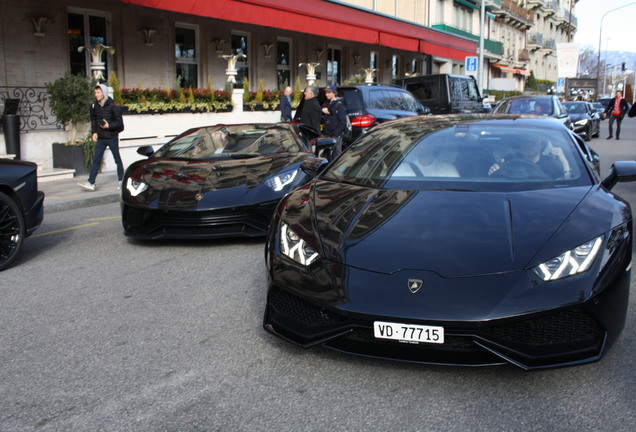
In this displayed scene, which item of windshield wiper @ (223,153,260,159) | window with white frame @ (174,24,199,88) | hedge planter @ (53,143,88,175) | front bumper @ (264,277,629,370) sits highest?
window with white frame @ (174,24,199,88)

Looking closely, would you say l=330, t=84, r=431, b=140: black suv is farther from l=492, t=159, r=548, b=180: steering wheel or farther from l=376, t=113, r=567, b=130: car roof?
l=492, t=159, r=548, b=180: steering wheel

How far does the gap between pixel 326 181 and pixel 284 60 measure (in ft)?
65.3

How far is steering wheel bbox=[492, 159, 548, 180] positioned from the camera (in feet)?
13.8

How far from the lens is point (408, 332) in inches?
118

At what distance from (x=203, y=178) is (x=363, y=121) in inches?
282

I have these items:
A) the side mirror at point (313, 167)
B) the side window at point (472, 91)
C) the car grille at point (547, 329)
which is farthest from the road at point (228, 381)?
the side window at point (472, 91)

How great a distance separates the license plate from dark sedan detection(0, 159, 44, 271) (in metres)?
4.31

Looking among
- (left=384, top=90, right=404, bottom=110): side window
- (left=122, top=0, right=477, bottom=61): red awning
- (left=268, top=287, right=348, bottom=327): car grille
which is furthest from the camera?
(left=122, top=0, right=477, bottom=61): red awning

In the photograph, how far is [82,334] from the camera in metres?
4.12

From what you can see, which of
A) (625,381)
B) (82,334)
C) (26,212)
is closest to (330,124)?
(26,212)

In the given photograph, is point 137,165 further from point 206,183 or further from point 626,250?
point 626,250

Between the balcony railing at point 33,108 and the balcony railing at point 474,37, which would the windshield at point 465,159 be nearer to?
the balcony railing at point 33,108

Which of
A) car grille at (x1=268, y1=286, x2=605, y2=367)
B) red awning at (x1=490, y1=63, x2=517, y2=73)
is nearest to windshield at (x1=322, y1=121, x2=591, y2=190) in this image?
car grille at (x1=268, y1=286, x2=605, y2=367)

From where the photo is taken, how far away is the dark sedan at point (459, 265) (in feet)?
9.77
